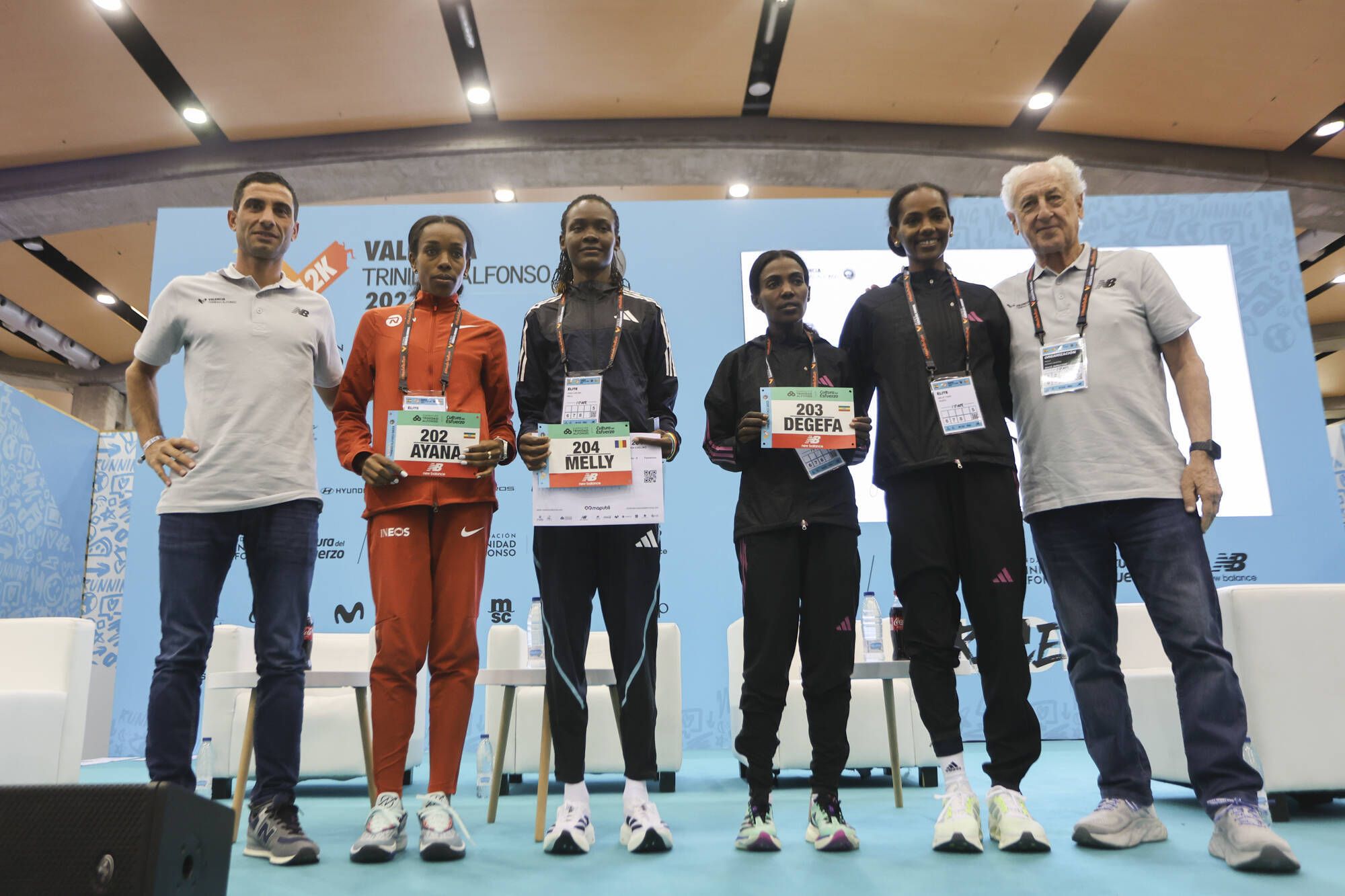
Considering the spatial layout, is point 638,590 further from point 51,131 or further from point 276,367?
point 51,131

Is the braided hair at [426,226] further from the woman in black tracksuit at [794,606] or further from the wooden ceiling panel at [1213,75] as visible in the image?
the wooden ceiling panel at [1213,75]

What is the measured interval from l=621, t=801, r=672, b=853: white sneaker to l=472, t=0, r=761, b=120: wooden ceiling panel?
16.9 feet

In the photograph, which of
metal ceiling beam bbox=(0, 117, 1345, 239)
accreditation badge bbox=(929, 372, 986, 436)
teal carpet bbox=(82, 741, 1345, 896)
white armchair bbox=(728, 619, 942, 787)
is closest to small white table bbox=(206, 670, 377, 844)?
teal carpet bbox=(82, 741, 1345, 896)

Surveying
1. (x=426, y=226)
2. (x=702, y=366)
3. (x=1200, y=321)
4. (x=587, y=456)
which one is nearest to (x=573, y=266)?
(x=426, y=226)

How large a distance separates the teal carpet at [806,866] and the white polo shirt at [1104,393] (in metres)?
0.77

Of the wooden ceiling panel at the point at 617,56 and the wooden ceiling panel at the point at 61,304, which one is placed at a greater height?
the wooden ceiling panel at the point at 617,56

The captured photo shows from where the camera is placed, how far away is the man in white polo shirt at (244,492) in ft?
6.46

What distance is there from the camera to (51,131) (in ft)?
21.8

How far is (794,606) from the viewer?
81.9 inches

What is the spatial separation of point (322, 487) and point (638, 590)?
3616 millimetres

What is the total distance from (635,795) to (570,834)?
0.17 metres

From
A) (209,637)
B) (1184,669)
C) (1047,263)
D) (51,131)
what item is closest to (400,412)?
(209,637)

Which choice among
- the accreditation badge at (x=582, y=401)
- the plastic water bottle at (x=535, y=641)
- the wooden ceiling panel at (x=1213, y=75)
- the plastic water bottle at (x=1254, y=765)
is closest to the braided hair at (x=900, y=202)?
the accreditation badge at (x=582, y=401)

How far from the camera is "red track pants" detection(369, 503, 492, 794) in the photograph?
201 centimetres
